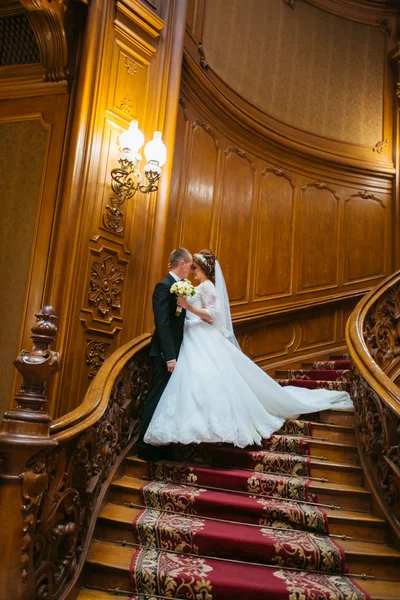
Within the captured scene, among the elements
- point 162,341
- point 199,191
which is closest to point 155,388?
point 162,341

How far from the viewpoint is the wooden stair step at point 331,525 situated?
2.97 meters

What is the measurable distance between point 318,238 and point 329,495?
162 inches

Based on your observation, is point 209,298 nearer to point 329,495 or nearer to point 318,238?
point 329,495

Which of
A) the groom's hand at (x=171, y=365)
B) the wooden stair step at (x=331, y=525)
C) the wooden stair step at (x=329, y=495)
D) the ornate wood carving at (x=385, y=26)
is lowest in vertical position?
the wooden stair step at (x=331, y=525)

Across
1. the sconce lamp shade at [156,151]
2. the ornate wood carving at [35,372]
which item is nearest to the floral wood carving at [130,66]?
the sconce lamp shade at [156,151]

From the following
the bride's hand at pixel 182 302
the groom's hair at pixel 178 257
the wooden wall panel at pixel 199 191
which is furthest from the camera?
the wooden wall panel at pixel 199 191

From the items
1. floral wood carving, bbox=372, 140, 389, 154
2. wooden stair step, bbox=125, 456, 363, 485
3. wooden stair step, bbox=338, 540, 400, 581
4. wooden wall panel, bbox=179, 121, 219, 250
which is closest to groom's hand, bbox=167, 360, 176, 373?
wooden stair step, bbox=125, 456, 363, 485

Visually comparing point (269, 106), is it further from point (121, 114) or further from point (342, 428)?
point (342, 428)

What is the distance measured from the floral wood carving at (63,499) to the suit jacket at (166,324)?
489mm

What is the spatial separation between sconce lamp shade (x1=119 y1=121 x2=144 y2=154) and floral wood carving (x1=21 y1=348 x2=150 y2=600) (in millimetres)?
1929

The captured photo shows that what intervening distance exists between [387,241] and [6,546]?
20.1ft

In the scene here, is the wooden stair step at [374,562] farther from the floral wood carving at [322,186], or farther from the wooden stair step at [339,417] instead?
the floral wood carving at [322,186]

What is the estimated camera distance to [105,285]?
4273 mm

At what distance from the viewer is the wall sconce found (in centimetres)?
426
